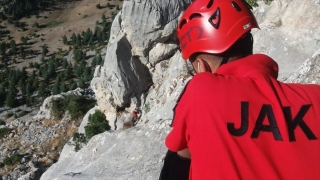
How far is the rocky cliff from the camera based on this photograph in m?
9.03

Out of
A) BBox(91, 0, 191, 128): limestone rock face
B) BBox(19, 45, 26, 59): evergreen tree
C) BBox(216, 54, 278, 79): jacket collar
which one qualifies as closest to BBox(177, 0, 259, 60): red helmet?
BBox(216, 54, 278, 79): jacket collar

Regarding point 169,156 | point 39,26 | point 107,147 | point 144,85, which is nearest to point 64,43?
point 39,26

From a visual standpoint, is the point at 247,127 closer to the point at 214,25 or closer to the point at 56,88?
the point at 214,25

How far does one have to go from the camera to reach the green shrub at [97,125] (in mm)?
Answer: 30172

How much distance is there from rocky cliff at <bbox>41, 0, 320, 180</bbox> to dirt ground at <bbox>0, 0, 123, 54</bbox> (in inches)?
2017

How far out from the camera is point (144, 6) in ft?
92.5

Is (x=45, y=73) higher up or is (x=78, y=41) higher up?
(x=78, y=41)

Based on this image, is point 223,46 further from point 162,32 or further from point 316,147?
point 162,32

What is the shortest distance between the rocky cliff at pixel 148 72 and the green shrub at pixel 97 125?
592 mm

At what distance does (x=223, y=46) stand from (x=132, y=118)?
27.6 meters

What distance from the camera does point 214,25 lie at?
136 inches

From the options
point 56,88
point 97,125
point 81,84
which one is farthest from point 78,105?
point 56,88

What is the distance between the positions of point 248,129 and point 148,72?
27.8 meters

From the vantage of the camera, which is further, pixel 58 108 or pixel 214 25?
pixel 58 108
